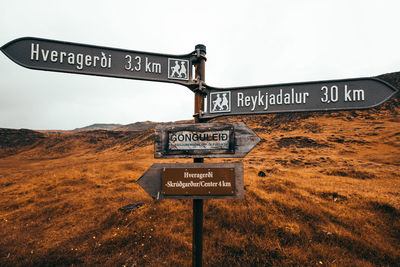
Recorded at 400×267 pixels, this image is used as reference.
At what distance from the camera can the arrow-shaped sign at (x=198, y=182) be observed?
1.88 meters

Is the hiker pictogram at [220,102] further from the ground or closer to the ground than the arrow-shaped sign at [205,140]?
further from the ground

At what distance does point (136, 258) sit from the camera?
3160 millimetres

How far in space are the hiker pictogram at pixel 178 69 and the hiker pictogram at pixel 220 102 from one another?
45cm

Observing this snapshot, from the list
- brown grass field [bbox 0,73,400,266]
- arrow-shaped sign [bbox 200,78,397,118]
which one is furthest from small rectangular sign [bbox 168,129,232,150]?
brown grass field [bbox 0,73,400,266]

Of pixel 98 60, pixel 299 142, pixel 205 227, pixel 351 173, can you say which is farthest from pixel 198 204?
pixel 299 142

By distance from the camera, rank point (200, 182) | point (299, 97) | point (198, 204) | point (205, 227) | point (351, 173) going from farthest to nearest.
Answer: point (351, 173) → point (205, 227) → point (299, 97) → point (198, 204) → point (200, 182)

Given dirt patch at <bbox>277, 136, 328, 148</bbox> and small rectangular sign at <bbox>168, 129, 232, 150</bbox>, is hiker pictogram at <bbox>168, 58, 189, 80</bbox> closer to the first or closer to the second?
small rectangular sign at <bbox>168, 129, 232, 150</bbox>

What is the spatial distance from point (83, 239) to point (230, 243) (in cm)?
307

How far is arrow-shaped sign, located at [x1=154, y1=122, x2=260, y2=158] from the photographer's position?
6.38ft

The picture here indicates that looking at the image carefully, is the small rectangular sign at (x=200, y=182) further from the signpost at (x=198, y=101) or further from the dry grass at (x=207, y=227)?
the dry grass at (x=207, y=227)

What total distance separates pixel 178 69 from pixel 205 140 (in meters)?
1.06

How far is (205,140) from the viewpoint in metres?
1.99

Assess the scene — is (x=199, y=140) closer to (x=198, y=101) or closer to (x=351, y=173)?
(x=198, y=101)

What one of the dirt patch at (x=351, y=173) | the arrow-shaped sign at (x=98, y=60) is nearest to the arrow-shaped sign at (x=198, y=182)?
the arrow-shaped sign at (x=98, y=60)
